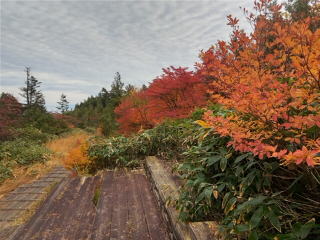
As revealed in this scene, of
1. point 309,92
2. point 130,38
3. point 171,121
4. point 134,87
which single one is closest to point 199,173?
point 309,92

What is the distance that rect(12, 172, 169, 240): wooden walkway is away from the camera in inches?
91.0

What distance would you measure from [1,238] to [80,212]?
97 centimetres

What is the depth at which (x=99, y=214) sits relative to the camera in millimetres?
2670

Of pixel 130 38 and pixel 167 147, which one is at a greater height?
pixel 130 38

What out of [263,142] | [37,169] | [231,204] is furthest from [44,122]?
[263,142]

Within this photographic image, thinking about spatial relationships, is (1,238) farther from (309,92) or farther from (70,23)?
(70,23)

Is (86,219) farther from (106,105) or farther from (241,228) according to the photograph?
(106,105)

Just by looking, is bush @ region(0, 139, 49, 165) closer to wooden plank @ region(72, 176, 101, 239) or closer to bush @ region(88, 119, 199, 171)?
bush @ region(88, 119, 199, 171)

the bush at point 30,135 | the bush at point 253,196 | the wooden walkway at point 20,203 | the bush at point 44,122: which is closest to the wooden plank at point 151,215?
the bush at point 253,196

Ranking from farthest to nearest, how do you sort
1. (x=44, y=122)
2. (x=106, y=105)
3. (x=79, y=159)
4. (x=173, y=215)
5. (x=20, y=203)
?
1. (x=106, y=105)
2. (x=44, y=122)
3. (x=79, y=159)
4. (x=20, y=203)
5. (x=173, y=215)

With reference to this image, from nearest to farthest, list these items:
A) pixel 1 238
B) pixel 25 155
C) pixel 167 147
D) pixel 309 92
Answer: pixel 309 92
pixel 1 238
pixel 167 147
pixel 25 155

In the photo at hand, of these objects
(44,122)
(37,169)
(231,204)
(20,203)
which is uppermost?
(44,122)

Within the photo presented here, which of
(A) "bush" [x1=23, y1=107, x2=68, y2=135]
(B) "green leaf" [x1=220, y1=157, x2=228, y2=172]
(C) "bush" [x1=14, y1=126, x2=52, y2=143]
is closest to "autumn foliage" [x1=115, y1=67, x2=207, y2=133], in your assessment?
(B) "green leaf" [x1=220, y1=157, x2=228, y2=172]

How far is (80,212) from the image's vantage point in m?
2.87
